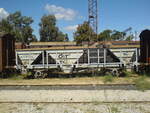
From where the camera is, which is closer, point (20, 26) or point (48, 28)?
point (20, 26)

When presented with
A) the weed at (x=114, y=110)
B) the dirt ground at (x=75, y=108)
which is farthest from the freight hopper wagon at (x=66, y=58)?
the weed at (x=114, y=110)

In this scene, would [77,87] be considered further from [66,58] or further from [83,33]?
[83,33]

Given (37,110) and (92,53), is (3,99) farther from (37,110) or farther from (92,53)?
(92,53)

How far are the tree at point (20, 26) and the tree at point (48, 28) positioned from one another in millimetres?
6697

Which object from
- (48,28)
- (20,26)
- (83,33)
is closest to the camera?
(83,33)

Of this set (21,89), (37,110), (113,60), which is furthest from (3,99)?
(113,60)

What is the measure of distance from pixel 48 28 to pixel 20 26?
44.6 feet

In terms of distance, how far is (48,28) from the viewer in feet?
263

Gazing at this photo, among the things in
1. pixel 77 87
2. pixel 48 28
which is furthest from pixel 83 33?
pixel 77 87

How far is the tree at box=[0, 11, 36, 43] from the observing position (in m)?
69.2

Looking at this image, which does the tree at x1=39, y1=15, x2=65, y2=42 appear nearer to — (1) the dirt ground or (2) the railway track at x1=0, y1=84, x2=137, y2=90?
(2) the railway track at x1=0, y1=84, x2=137, y2=90

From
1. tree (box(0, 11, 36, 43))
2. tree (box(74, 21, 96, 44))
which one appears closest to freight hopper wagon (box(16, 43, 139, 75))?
tree (box(74, 21, 96, 44))

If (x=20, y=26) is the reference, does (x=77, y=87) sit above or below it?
below

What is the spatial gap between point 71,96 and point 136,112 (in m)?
3.01
